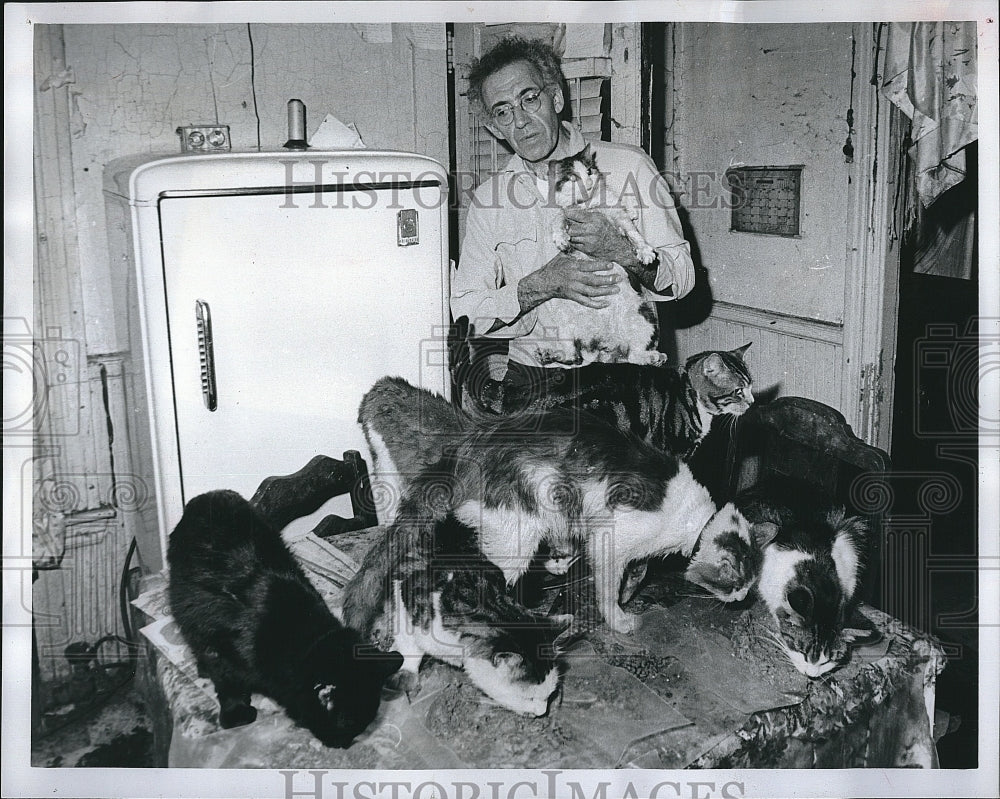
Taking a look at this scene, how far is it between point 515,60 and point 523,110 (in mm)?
97

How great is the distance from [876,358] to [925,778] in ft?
2.87

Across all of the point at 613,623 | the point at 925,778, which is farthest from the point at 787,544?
the point at 925,778

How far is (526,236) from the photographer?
72.1 inches

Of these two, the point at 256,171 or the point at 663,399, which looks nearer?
the point at 256,171

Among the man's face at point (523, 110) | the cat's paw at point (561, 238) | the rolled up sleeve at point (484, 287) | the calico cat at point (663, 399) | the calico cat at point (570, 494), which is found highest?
the man's face at point (523, 110)

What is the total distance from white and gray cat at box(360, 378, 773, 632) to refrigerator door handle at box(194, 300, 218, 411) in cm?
30

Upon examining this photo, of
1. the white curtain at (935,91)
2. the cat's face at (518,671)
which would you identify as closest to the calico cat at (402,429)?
the cat's face at (518,671)

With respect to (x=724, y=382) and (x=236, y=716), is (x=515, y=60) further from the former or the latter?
(x=236, y=716)

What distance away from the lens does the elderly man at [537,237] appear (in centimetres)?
181

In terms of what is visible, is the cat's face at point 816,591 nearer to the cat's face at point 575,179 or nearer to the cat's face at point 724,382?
the cat's face at point 724,382

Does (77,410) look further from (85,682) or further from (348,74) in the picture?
(348,74)

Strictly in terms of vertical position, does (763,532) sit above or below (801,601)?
above

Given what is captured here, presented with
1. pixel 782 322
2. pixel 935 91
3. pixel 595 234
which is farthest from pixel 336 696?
pixel 935 91

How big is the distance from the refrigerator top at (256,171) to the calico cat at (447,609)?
1.95ft
